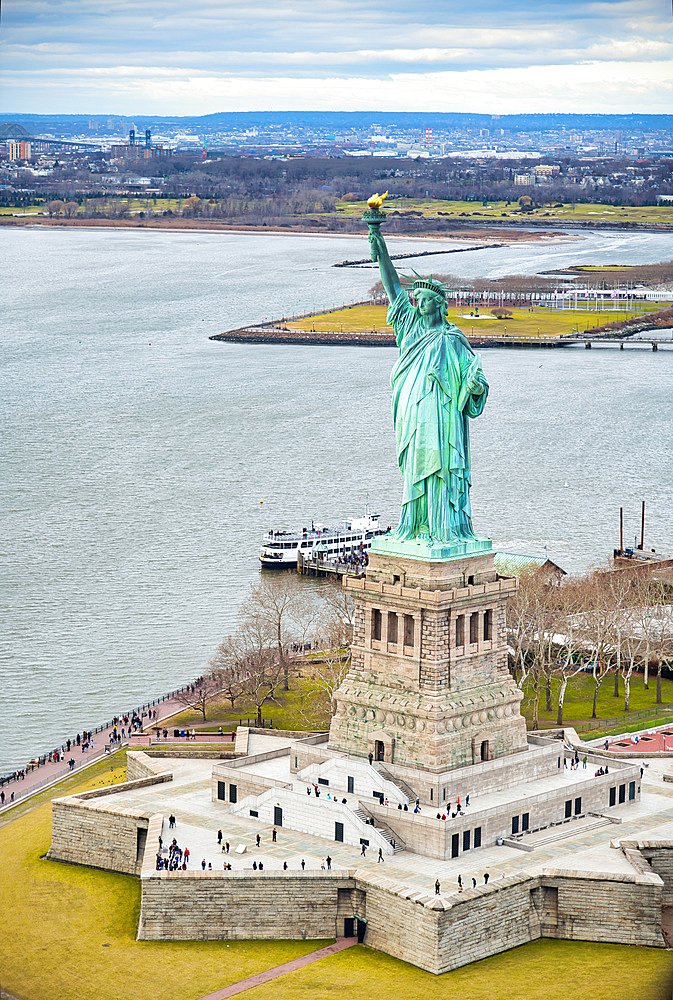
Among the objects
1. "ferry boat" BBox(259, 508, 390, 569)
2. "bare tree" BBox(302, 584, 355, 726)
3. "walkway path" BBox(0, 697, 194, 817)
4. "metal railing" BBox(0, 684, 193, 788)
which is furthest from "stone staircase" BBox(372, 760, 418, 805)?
"ferry boat" BBox(259, 508, 390, 569)

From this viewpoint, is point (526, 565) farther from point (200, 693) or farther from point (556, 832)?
point (556, 832)

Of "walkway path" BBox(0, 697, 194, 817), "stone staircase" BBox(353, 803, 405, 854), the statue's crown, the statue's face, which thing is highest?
the statue's crown

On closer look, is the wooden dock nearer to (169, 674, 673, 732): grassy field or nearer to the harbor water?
the harbor water

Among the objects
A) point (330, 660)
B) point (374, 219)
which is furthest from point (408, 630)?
point (330, 660)

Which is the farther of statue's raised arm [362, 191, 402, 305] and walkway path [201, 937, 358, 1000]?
statue's raised arm [362, 191, 402, 305]

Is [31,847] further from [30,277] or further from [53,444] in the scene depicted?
[30,277]

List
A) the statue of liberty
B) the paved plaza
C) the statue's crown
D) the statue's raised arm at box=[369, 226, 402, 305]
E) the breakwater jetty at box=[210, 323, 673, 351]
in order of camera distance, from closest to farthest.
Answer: the paved plaza < the statue of liberty < the statue's raised arm at box=[369, 226, 402, 305] < the statue's crown < the breakwater jetty at box=[210, 323, 673, 351]

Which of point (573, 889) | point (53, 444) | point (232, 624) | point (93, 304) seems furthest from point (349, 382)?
point (573, 889)

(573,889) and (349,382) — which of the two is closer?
(573,889)
